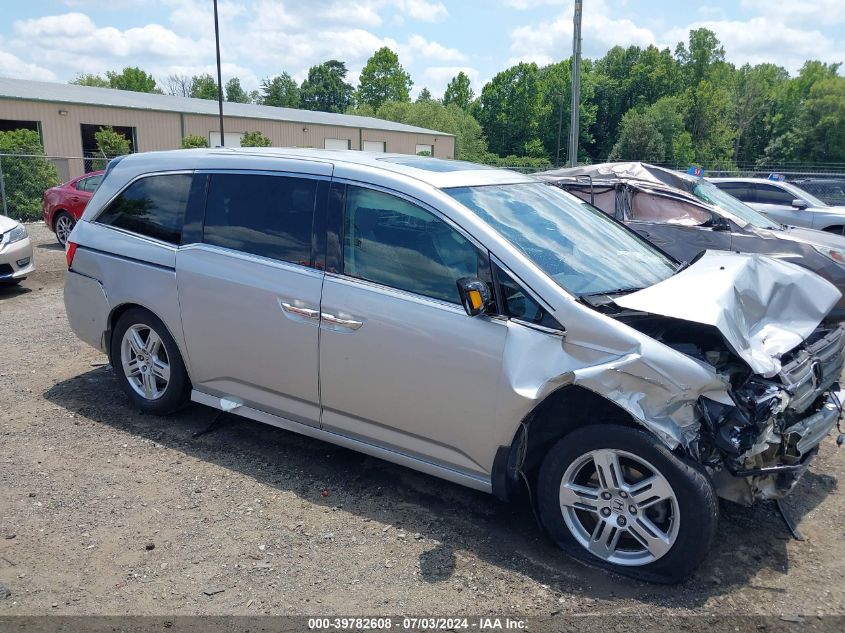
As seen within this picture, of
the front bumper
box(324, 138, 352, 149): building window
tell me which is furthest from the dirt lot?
box(324, 138, 352, 149): building window

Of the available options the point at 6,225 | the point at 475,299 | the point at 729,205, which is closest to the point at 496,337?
the point at 475,299

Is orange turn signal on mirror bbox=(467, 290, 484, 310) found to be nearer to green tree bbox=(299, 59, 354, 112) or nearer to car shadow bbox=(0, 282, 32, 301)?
car shadow bbox=(0, 282, 32, 301)

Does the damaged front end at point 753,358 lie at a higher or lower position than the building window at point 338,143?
lower

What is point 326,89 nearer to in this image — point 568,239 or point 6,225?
point 6,225

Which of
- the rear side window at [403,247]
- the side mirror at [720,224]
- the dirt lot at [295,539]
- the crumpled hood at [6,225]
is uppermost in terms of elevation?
the rear side window at [403,247]

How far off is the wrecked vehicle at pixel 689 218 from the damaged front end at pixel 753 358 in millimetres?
4169

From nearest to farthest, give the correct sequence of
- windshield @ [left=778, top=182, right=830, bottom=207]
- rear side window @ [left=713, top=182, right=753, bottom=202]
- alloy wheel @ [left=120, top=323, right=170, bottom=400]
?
alloy wheel @ [left=120, top=323, right=170, bottom=400] → windshield @ [left=778, top=182, right=830, bottom=207] → rear side window @ [left=713, top=182, right=753, bottom=202]

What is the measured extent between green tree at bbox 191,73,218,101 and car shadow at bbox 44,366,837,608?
349 feet

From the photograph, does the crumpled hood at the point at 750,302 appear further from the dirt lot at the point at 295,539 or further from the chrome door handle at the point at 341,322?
the chrome door handle at the point at 341,322

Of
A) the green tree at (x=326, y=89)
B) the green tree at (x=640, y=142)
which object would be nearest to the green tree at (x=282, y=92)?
the green tree at (x=326, y=89)

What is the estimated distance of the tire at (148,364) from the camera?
4949mm

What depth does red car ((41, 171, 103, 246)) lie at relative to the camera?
14258 millimetres

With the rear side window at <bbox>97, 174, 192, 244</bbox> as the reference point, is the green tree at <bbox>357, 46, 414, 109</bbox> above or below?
above

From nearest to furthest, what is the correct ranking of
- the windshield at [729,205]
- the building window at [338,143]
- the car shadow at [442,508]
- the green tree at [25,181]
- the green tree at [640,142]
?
the car shadow at [442,508] → the windshield at [729,205] → the green tree at [25,181] → the building window at [338,143] → the green tree at [640,142]
